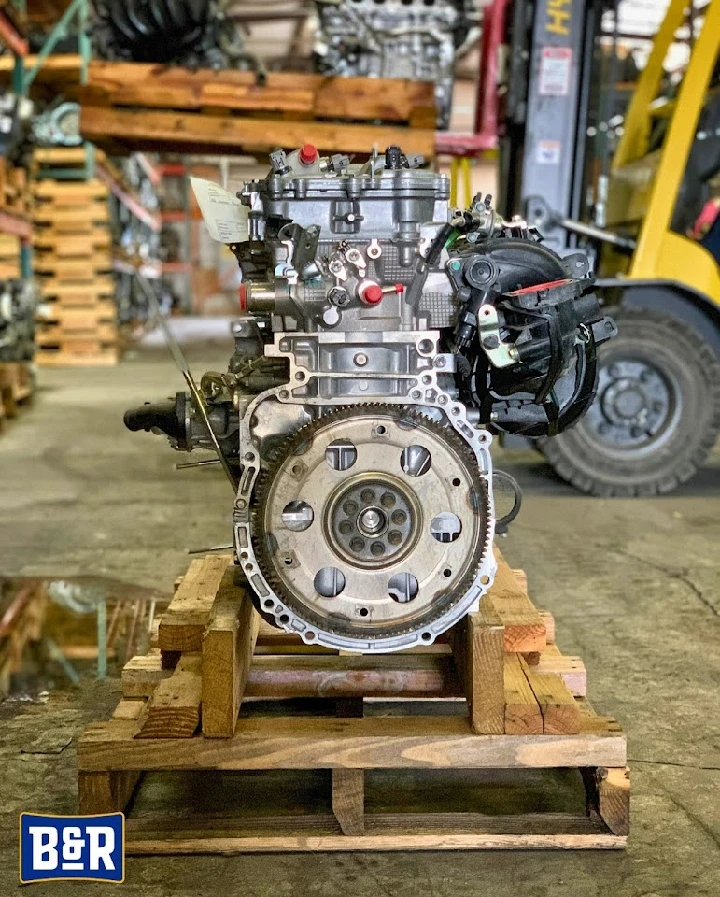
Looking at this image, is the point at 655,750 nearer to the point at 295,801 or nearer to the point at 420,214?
the point at 295,801

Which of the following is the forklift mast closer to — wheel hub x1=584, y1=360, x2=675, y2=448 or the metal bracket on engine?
wheel hub x1=584, y1=360, x2=675, y2=448

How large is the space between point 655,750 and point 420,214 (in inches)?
54.2

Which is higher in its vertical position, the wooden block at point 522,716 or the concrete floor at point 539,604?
the wooden block at point 522,716

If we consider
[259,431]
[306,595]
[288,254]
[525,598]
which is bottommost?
[525,598]

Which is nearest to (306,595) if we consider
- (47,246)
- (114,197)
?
(47,246)

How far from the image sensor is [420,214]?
2.14 metres

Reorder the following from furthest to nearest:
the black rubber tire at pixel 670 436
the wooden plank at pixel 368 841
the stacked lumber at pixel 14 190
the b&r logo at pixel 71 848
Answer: the stacked lumber at pixel 14 190
the black rubber tire at pixel 670 436
the wooden plank at pixel 368 841
the b&r logo at pixel 71 848

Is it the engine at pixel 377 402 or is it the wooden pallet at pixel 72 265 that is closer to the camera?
the engine at pixel 377 402

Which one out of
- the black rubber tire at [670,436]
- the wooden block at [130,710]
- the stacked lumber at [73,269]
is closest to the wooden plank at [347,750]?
the wooden block at [130,710]

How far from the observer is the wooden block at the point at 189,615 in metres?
2.41

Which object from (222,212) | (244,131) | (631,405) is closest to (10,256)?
(244,131)

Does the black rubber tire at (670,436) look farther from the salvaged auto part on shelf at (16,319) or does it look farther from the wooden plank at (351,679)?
the salvaged auto part on shelf at (16,319)

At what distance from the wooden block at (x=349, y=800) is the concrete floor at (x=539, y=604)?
6 centimetres

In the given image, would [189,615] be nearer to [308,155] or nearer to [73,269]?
[308,155]
